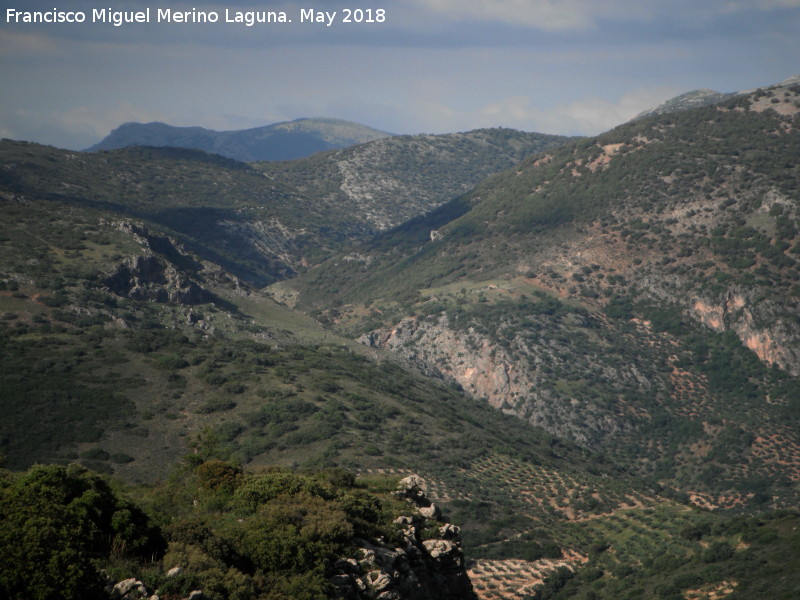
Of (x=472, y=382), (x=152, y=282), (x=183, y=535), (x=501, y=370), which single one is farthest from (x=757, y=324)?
(x=183, y=535)

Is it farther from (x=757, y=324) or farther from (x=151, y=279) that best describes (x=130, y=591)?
(x=757, y=324)

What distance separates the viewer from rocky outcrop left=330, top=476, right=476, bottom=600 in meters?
25.3

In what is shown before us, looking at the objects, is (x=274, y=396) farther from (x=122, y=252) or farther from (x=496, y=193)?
(x=496, y=193)

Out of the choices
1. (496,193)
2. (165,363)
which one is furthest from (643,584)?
(496,193)

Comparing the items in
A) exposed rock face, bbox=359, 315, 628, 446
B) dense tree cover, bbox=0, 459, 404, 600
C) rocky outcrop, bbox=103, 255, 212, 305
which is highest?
rocky outcrop, bbox=103, 255, 212, 305

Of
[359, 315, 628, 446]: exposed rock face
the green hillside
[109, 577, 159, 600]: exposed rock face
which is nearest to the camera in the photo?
[109, 577, 159, 600]: exposed rock face

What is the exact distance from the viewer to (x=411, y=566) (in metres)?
29.2

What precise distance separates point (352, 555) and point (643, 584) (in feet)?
101

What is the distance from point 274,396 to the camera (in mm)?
75125

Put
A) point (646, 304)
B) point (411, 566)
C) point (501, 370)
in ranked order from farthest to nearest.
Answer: point (646, 304) < point (501, 370) < point (411, 566)

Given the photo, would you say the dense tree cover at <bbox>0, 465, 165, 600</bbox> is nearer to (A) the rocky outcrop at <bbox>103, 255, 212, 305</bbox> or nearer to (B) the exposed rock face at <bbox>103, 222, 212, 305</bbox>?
(A) the rocky outcrop at <bbox>103, 255, 212, 305</bbox>

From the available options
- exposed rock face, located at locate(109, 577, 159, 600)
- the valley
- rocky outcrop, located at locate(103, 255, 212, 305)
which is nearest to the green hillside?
the valley

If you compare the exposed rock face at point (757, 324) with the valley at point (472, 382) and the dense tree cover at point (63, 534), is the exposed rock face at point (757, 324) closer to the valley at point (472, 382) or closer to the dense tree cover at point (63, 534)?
the valley at point (472, 382)

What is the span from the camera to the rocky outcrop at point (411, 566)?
83.1 feet
